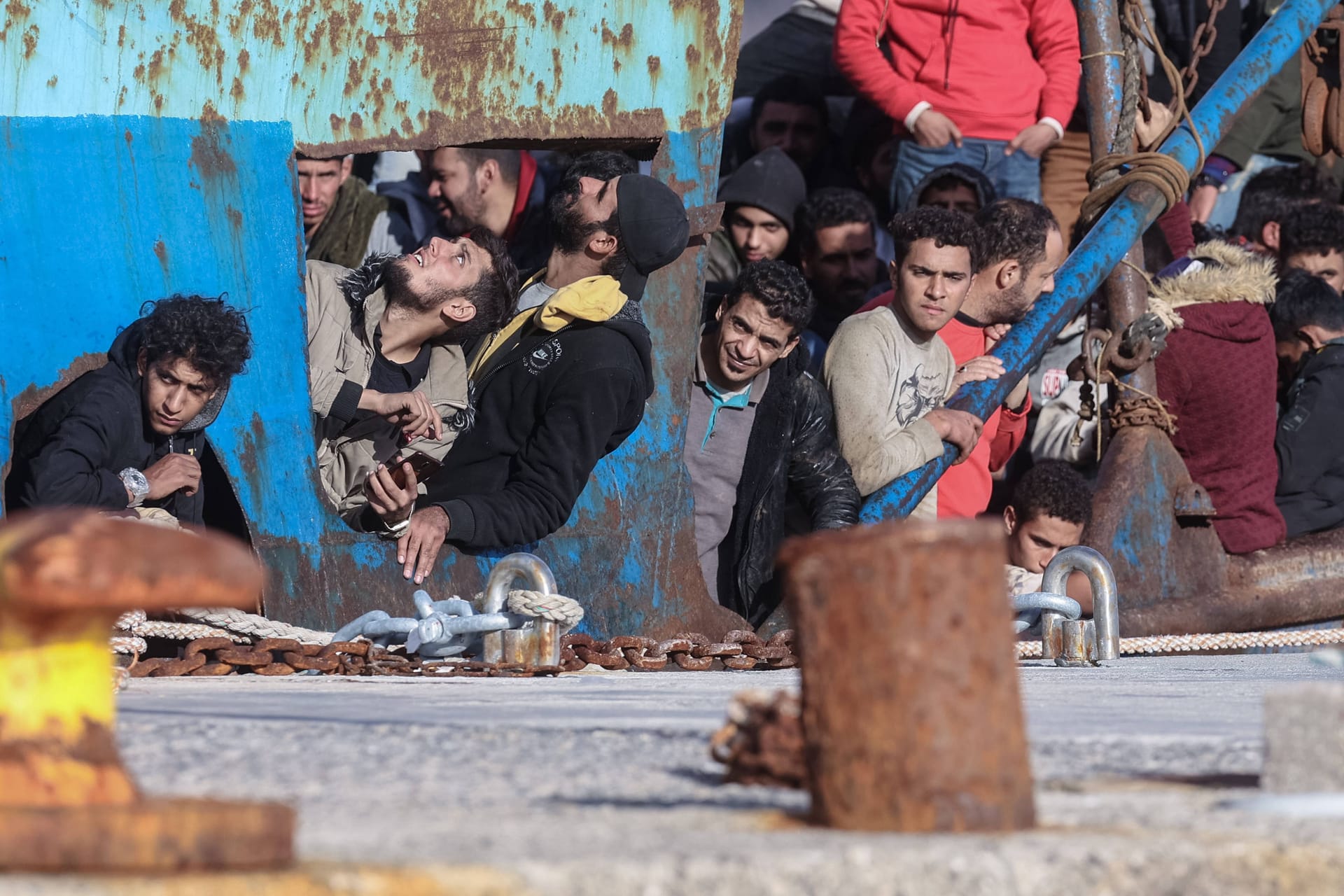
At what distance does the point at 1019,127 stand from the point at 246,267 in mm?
3455

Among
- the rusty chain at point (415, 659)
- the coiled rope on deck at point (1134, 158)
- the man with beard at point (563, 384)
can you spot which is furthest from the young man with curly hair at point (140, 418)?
the coiled rope on deck at point (1134, 158)

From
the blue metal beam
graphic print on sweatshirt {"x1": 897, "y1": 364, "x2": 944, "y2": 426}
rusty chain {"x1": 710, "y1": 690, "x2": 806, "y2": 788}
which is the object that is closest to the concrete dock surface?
rusty chain {"x1": 710, "y1": 690, "x2": 806, "y2": 788}

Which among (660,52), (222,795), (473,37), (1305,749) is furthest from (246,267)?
(1305,749)

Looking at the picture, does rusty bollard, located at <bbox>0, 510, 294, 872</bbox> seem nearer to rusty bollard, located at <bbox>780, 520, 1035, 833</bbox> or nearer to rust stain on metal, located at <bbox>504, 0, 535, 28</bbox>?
rusty bollard, located at <bbox>780, 520, 1035, 833</bbox>

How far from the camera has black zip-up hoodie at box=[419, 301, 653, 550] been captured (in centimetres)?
458

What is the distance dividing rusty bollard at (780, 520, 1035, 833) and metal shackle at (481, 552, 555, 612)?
244 cm

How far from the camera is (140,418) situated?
13.9 feet

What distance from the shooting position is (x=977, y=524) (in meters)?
1.47

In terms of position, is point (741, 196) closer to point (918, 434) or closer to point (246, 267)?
point (918, 434)

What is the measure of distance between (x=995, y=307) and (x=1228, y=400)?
106 centimetres

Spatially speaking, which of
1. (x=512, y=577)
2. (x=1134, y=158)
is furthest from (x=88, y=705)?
(x=1134, y=158)

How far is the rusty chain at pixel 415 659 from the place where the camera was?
11.7 feet

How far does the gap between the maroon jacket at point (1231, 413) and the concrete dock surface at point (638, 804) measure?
3911mm

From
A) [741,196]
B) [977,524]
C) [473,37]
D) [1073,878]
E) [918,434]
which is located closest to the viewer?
[1073,878]
